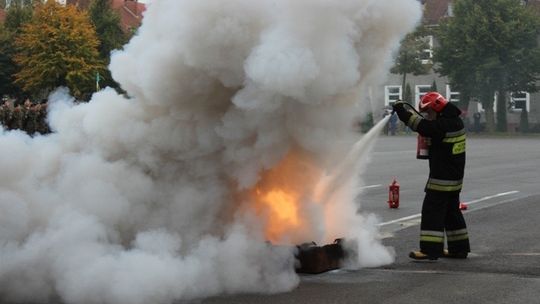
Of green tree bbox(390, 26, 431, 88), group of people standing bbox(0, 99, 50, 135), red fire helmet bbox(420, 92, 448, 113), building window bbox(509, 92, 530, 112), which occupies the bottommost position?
red fire helmet bbox(420, 92, 448, 113)

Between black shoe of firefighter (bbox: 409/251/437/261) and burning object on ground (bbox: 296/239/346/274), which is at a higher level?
burning object on ground (bbox: 296/239/346/274)

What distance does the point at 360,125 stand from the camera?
25.7 ft

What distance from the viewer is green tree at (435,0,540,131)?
55.2 metres

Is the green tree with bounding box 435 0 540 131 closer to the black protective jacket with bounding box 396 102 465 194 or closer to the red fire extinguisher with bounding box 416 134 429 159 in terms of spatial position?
the red fire extinguisher with bounding box 416 134 429 159

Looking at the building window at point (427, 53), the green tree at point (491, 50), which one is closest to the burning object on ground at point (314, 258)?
the green tree at point (491, 50)

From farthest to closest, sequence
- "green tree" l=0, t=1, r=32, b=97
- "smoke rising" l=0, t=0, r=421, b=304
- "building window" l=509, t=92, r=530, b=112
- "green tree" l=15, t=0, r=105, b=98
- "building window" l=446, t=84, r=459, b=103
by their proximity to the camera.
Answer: "building window" l=446, t=84, r=459, b=103, "building window" l=509, t=92, r=530, b=112, "green tree" l=0, t=1, r=32, b=97, "green tree" l=15, t=0, r=105, b=98, "smoke rising" l=0, t=0, r=421, b=304

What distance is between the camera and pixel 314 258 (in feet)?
24.7

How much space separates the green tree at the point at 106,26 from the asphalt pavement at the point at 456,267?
2538cm

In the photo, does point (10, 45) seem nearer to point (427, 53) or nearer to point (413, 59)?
point (413, 59)

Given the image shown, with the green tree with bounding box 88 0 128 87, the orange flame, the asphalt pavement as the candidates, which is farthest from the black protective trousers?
the green tree with bounding box 88 0 128 87

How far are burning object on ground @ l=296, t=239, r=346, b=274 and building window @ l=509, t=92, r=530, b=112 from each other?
180 feet

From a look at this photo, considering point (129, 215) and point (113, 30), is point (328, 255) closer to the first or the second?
point (129, 215)

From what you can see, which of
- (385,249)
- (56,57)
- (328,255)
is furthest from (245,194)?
(56,57)

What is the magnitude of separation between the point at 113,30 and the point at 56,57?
7383 millimetres
